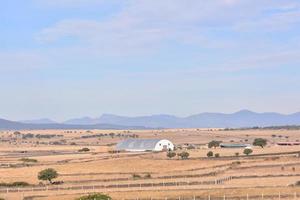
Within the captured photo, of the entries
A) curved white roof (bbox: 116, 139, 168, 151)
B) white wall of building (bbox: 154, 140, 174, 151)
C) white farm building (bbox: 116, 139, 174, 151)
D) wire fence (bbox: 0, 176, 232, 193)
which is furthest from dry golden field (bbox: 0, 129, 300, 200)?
curved white roof (bbox: 116, 139, 168, 151)

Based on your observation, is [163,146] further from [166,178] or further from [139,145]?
[166,178]

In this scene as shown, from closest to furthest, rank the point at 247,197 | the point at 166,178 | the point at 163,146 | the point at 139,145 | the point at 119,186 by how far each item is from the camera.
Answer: the point at 247,197, the point at 119,186, the point at 166,178, the point at 163,146, the point at 139,145

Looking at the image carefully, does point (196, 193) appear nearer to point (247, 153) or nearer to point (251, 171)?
point (251, 171)

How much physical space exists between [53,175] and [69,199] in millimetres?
27298

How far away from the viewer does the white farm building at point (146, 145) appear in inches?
6629

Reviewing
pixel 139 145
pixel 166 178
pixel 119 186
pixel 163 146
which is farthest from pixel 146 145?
pixel 119 186

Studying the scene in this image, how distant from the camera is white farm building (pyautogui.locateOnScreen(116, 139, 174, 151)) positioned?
168375 mm

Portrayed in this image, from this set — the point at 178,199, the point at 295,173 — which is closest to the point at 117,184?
the point at 178,199

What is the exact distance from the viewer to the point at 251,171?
95250 mm

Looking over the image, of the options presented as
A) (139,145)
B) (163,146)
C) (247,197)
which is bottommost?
(247,197)

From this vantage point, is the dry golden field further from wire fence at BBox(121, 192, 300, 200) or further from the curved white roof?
the curved white roof

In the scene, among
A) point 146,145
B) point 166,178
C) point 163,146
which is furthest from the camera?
point 146,145

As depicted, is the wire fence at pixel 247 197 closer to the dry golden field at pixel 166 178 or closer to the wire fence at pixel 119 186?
the dry golden field at pixel 166 178

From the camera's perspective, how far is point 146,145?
172375mm
